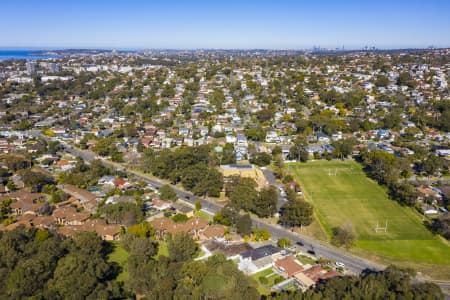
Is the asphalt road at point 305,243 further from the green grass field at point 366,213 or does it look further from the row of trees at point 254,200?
the green grass field at point 366,213

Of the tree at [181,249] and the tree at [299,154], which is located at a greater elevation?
the tree at [299,154]

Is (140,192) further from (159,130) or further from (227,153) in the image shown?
(159,130)

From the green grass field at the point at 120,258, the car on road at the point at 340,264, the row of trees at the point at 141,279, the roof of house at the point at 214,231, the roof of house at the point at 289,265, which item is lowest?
the green grass field at the point at 120,258

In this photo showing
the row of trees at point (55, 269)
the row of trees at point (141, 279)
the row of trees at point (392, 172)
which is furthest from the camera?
the row of trees at point (392, 172)

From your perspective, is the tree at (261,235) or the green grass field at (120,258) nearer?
the green grass field at (120,258)

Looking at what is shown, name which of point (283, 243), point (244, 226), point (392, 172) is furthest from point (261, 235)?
point (392, 172)

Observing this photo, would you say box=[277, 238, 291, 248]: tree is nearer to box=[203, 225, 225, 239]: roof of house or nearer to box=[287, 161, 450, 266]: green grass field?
box=[287, 161, 450, 266]: green grass field

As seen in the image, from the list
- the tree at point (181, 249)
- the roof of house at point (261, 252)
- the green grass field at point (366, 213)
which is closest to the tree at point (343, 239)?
the green grass field at point (366, 213)
